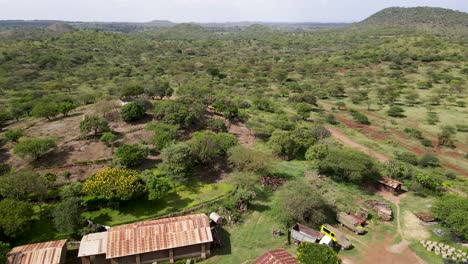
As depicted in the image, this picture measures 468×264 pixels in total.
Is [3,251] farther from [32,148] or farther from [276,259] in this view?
[276,259]

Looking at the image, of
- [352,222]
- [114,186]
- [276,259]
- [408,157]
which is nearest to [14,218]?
[114,186]

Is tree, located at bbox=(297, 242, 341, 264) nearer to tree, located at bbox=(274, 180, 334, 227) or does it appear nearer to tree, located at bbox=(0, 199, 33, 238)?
tree, located at bbox=(274, 180, 334, 227)

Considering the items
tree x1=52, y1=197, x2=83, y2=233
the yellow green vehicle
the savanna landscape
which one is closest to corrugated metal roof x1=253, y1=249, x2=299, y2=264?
the savanna landscape

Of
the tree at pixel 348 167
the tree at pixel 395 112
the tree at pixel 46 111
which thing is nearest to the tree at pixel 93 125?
the tree at pixel 46 111

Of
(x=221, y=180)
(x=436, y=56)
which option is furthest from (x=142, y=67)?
(x=436, y=56)

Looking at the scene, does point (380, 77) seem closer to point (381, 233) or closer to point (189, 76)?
point (189, 76)
